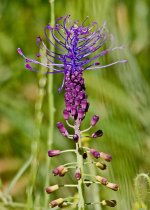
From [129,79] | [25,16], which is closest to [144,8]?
[25,16]

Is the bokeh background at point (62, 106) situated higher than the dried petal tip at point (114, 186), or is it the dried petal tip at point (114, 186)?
the bokeh background at point (62, 106)

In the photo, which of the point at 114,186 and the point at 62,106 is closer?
the point at 114,186

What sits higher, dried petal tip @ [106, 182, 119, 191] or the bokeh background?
the bokeh background

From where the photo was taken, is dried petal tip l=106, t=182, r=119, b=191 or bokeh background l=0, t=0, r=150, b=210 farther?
bokeh background l=0, t=0, r=150, b=210

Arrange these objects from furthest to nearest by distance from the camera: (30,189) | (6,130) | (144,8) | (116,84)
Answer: (144,8) → (6,130) → (116,84) → (30,189)

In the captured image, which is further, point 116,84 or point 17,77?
point 17,77

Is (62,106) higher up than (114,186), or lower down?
higher up

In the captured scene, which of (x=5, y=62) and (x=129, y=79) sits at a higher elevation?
(x=5, y=62)

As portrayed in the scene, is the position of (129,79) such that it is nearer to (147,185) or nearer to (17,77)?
(147,185)
